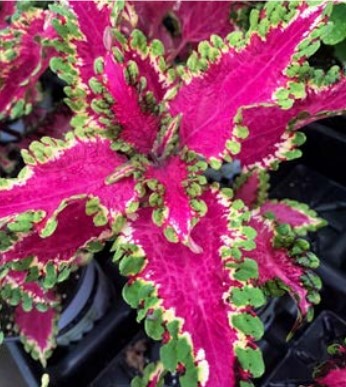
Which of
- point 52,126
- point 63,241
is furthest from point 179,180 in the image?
point 52,126

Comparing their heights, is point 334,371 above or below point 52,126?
below

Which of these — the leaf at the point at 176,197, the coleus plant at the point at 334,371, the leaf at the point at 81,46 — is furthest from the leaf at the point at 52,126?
the coleus plant at the point at 334,371

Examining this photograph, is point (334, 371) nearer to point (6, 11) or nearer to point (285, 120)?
point (285, 120)

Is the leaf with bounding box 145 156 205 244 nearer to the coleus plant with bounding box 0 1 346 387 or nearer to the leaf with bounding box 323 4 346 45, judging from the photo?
the coleus plant with bounding box 0 1 346 387

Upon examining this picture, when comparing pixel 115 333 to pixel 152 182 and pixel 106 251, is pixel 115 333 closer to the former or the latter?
pixel 106 251

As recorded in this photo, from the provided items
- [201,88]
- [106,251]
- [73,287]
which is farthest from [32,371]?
[201,88]

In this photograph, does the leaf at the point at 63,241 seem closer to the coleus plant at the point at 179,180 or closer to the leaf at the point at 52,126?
the coleus plant at the point at 179,180
